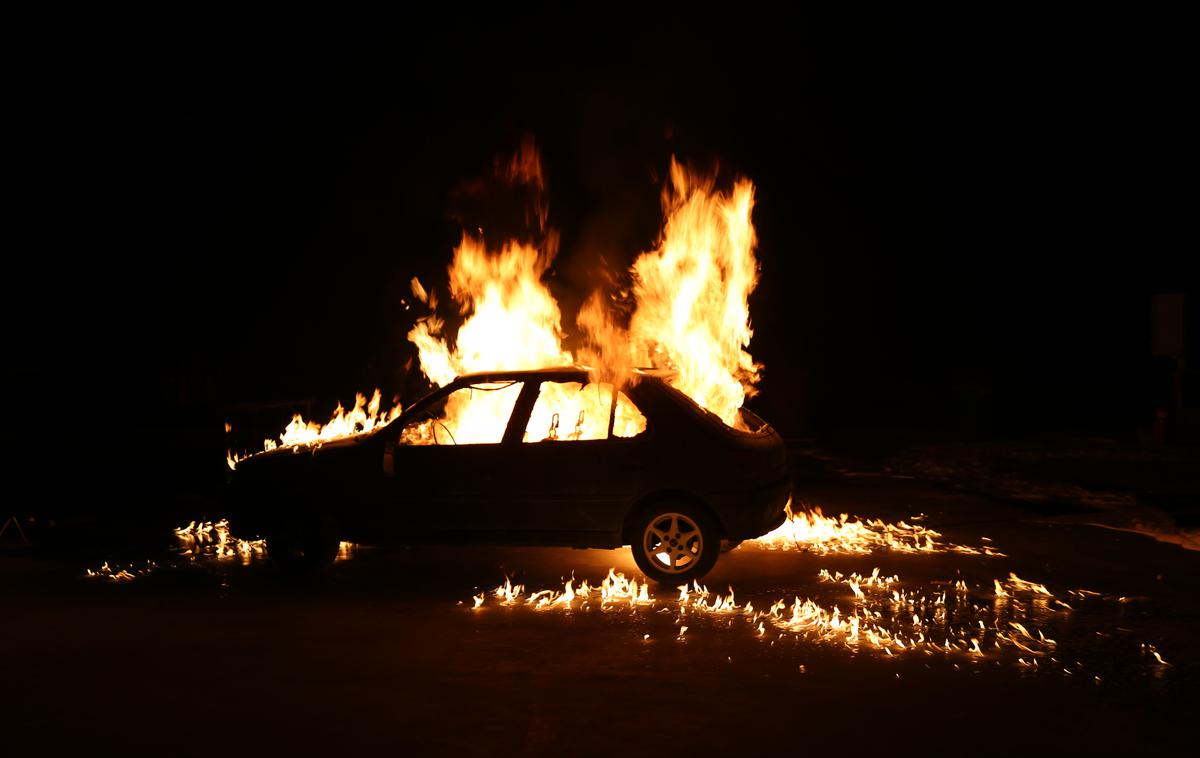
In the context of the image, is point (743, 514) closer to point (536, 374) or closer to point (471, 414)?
point (536, 374)

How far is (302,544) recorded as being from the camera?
8664mm

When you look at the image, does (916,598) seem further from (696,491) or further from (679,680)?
(679,680)

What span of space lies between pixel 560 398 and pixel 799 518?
9.82 feet

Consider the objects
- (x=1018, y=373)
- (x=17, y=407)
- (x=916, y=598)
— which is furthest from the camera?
(x=1018, y=373)

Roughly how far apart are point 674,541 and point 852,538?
2.54 meters

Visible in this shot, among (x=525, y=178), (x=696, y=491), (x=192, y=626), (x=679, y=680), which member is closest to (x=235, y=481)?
(x=192, y=626)

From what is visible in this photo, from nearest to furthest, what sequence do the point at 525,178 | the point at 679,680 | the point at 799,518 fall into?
the point at 679,680, the point at 799,518, the point at 525,178

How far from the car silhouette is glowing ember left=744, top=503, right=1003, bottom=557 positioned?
1.14 metres

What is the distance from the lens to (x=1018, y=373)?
35312mm

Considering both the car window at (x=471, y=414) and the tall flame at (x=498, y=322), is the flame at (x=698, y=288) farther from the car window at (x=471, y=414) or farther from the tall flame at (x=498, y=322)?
the car window at (x=471, y=414)

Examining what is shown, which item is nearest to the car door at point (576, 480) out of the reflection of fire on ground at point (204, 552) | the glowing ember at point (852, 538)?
the glowing ember at point (852, 538)

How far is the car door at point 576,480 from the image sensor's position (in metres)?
8.21

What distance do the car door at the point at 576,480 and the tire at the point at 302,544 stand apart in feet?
4.62

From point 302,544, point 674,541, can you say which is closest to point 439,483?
point 302,544
